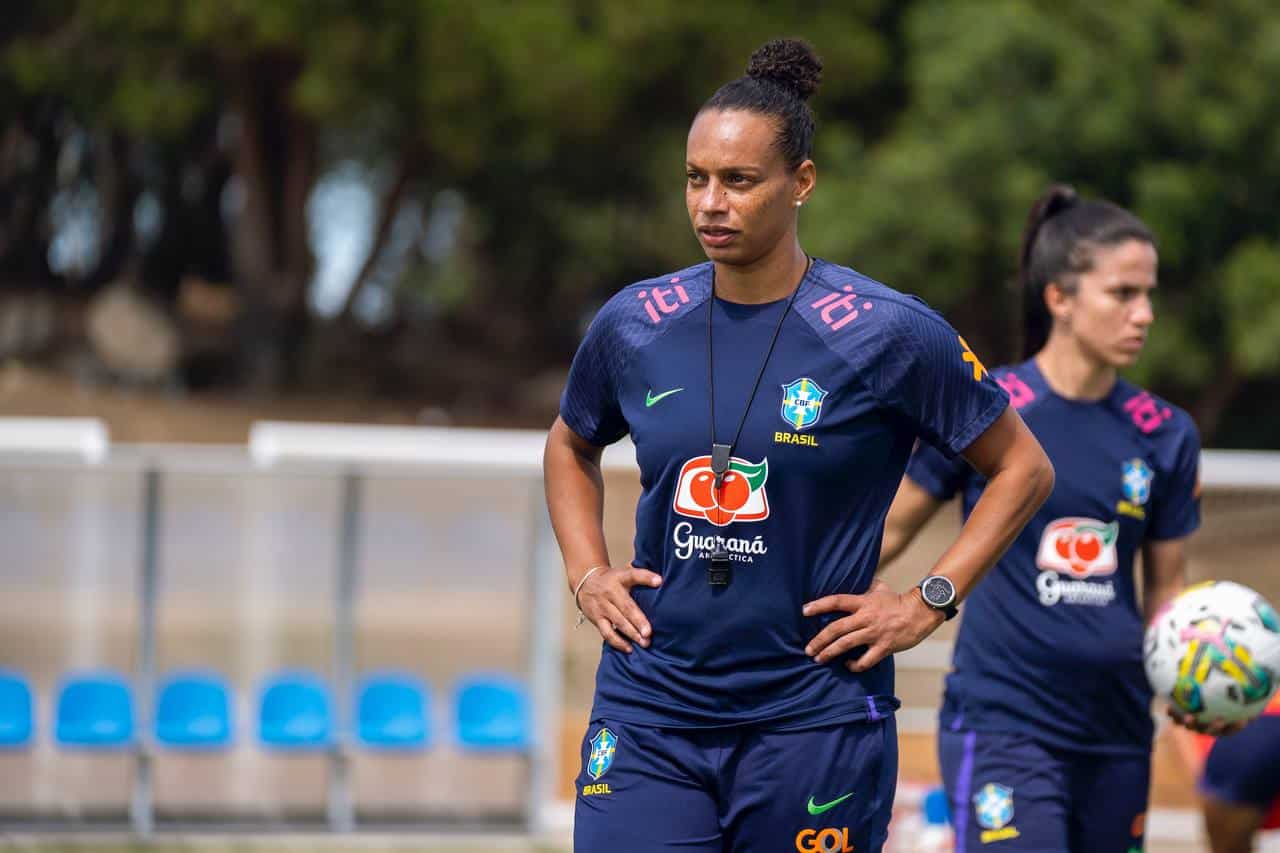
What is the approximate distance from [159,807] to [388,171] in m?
28.1

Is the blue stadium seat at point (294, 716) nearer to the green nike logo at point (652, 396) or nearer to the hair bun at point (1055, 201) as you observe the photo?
the hair bun at point (1055, 201)

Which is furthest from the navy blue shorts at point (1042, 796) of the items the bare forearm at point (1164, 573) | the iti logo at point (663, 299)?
the iti logo at point (663, 299)

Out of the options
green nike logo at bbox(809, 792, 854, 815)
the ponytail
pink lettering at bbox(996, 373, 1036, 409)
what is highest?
the ponytail

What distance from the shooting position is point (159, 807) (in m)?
10.3

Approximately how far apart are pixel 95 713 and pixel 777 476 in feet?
24.3

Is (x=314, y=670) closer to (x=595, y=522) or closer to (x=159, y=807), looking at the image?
(x=159, y=807)

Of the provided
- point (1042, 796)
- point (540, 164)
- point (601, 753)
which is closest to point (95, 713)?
point (1042, 796)

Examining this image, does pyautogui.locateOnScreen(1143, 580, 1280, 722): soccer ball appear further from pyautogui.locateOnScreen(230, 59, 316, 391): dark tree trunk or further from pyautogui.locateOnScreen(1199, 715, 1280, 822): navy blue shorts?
pyautogui.locateOnScreen(230, 59, 316, 391): dark tree trunk

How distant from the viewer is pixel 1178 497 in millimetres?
5094

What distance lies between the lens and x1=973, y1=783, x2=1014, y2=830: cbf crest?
15.8 ft

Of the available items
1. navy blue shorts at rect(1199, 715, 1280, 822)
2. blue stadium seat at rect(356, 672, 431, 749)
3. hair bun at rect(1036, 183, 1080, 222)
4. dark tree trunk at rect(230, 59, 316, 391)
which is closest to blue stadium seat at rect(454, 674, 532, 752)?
blue stadium seat at rect(356, 672, 431, 749)

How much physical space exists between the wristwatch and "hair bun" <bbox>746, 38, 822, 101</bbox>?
1006 mm

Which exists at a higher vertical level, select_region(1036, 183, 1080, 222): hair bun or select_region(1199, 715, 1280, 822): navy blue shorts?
select_region(1036, 183, 1080, 222): hair bun

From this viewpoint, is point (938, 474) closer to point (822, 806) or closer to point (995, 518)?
point (995, 518)
